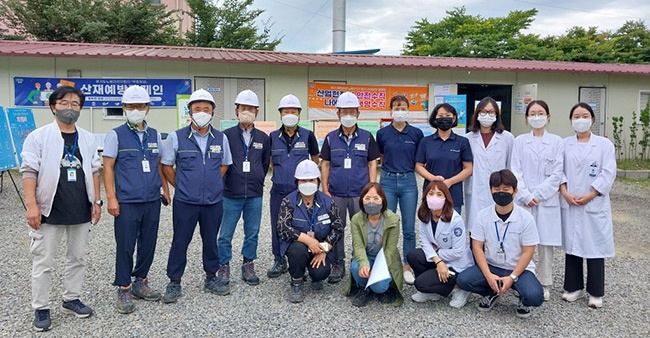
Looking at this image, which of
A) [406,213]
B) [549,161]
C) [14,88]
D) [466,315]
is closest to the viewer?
[466,315]

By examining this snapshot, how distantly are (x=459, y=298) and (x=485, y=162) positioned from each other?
49.1 inches

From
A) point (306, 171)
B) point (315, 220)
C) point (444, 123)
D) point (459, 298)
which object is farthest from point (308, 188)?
point (459, 298)

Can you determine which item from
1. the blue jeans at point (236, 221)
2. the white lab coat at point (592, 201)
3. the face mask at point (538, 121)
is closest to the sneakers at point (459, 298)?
the white lab coat at point (592, 201)

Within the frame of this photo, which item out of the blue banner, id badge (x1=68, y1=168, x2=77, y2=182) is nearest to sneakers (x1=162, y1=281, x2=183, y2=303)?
id badge (x1=68, y1=168, x2=77, y2=182)

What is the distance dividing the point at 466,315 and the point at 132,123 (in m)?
2.92

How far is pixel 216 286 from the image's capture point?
3762 mm

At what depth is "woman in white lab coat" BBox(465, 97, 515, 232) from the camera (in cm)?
400

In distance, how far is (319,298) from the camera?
146 inches

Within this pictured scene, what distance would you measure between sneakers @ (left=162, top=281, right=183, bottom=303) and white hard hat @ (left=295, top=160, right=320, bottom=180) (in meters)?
1.32

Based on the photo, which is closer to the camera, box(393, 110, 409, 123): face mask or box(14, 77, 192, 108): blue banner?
box(393, 110, 409, 123): face mask

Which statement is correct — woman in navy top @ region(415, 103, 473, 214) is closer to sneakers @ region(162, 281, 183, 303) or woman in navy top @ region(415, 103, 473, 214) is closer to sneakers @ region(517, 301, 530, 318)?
sneakers @ region(517, 301, 530, 318)

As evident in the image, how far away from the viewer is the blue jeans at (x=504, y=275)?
10.6 feet

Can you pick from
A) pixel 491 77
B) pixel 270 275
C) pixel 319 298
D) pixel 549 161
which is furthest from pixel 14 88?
pixel 491 77

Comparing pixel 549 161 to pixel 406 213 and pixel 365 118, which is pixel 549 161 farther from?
pixel 365 118
